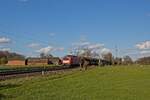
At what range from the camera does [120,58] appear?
502 feet

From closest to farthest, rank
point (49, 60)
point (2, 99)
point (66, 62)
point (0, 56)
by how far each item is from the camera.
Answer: point (2, 99), point (66, 62), point (49, 60), point (0, 56)

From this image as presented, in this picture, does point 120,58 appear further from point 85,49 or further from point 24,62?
point 24,62

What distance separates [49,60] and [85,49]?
30.6 meters

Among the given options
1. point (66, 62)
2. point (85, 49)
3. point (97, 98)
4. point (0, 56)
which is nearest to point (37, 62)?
point (0, 56)

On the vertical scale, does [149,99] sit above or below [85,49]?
below

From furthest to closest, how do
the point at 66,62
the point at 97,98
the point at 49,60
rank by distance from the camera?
the point at 49,60 < the point at 66,62 < the point at 97,98

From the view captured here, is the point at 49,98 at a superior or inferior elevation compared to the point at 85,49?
inferior

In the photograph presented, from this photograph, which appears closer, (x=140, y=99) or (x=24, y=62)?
(x=140, y=99)

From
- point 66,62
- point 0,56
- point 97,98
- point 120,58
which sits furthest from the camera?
point 120,58

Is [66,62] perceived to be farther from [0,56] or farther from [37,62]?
[0,56]

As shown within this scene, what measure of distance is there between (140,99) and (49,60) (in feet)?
361

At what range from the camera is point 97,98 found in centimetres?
1980

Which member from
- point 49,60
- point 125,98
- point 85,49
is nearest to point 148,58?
point 85,49

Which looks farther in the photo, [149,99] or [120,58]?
[120,58]
